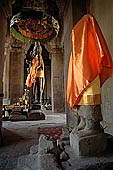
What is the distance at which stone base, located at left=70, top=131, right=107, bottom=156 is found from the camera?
1483 mm

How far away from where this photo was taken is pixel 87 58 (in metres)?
1.55

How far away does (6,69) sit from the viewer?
12.3 metres

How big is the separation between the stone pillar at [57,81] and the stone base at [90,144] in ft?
37.8

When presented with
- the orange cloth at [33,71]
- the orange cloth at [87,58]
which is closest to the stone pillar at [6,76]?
the orange cloth at [33,71]

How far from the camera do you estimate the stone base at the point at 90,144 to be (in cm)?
148

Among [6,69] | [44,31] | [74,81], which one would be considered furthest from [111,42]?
[6,69]

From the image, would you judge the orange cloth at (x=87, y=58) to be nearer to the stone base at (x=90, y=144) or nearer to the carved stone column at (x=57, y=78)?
the stone base at (x=90, y=144)

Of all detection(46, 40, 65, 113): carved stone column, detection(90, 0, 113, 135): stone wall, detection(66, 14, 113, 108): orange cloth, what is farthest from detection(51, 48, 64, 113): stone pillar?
detection(66, 14, 113, 108): orange cloth

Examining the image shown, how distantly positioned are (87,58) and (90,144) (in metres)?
1.01

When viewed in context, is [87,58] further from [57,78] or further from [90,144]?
[57,78]

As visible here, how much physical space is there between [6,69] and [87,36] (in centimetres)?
1190

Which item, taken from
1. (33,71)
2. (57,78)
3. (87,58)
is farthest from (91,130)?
(57,78)

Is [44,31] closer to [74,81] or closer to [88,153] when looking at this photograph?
[74,81]

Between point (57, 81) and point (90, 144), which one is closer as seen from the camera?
point (90, 144)
